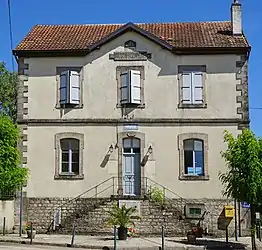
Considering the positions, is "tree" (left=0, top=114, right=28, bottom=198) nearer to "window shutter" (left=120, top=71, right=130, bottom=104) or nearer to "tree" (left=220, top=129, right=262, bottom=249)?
"window shutter" (left=120, top=71, right=130, bottom=104)

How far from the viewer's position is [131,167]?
26.2 m

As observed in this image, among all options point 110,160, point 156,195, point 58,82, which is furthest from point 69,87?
point 156,195

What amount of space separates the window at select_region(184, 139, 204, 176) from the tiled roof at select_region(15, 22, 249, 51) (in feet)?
14.7

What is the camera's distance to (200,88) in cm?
2617

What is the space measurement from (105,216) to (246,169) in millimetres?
7071

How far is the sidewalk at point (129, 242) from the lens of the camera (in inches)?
814

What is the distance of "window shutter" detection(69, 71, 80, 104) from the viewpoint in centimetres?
2633

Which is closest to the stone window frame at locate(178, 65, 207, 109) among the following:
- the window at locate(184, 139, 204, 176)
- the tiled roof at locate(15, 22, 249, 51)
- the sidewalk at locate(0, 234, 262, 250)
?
the tiled roof at locate(15, 22, 249, 51)

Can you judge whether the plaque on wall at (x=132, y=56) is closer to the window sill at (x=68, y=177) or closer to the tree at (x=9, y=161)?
the window sill at (x=68, y=177)

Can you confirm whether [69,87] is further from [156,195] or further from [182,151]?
[156,195]

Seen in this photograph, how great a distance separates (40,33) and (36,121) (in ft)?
16.4

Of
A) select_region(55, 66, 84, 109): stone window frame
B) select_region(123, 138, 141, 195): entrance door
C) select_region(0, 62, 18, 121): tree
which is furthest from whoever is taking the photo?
select_region(0, 62, 18, 121): tree

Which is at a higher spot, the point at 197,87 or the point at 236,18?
the point at 236,18

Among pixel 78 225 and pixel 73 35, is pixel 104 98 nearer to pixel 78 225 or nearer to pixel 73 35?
pixel 73 35
